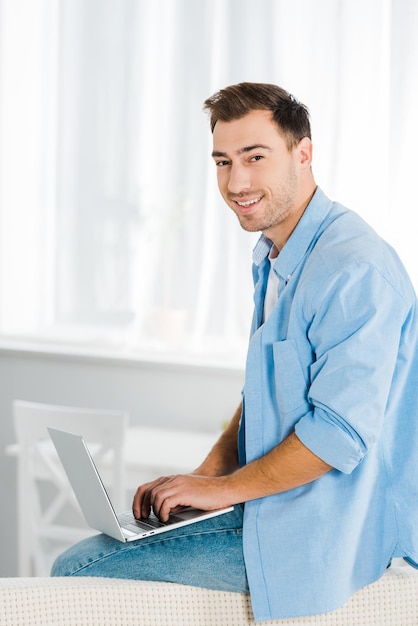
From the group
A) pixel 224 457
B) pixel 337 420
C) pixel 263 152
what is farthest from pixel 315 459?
pixel 263 152

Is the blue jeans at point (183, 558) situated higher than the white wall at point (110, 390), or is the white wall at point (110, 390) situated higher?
the blue jeans at point (183, 558)

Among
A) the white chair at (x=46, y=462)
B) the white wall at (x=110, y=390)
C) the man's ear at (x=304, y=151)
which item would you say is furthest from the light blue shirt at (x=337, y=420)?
the white wall at (x=110, y=390)

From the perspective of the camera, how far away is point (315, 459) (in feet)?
4.17

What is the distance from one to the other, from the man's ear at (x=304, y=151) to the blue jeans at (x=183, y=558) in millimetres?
660

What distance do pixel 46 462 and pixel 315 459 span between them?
159cm

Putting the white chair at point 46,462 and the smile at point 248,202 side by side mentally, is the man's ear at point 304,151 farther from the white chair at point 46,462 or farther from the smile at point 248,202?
the white chair at point 46,462

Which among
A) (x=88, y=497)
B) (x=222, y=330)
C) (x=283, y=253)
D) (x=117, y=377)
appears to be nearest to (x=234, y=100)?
(x=283, y=253)

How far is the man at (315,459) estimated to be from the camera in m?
1.24

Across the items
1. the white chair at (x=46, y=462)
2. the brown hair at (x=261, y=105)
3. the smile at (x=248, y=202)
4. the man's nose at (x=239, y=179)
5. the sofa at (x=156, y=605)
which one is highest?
the brown hair at (x=261, y=105)

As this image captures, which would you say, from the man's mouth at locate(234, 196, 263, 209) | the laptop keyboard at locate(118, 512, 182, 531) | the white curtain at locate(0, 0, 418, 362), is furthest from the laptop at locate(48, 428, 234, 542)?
the white curtain at locate(0, 0, 418, 362)

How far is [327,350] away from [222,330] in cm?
191

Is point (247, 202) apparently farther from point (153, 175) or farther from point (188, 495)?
point (153, 175)

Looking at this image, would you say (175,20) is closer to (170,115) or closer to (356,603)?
(170,115)

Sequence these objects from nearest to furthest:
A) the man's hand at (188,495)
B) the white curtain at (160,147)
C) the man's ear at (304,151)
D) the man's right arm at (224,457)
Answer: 1. the man's hand at (188,495)
2. the man's ear at (304,151)
3. the man's right arm at (224,457)
4. the white curtain at (160,147)
